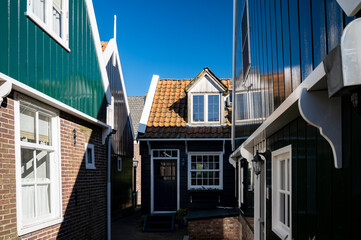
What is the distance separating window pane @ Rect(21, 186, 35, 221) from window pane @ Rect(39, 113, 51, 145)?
36.4 inches

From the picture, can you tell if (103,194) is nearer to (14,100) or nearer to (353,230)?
(14,100)

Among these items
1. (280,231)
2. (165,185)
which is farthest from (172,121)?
(280,231)

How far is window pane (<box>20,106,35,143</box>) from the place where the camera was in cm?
523

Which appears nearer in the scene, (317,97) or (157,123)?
(317,97)

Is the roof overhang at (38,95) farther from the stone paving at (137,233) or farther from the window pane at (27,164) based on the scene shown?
the stone paving at (137,233)

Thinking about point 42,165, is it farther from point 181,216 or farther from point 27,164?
point 181,216

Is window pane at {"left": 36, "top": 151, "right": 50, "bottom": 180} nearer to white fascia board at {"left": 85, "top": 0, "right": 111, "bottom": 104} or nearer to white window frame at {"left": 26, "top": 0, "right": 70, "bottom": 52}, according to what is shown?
white window frame at {"left": 26, "top": 0, "right": 70, "bottom": 52}

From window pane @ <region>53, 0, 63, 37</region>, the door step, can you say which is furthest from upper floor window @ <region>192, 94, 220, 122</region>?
window pane @ <region>53, 0, 63, 37</region>

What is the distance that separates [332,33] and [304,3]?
92 cm

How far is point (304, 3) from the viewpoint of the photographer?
3.16 meters

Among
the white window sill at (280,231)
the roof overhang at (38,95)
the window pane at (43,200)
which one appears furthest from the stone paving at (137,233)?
the white window sill at (280,231)

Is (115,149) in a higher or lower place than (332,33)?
lower

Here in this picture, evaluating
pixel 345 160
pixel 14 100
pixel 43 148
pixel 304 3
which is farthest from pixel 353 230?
pixel 43 148

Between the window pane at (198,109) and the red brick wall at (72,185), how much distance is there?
485 centimetres
